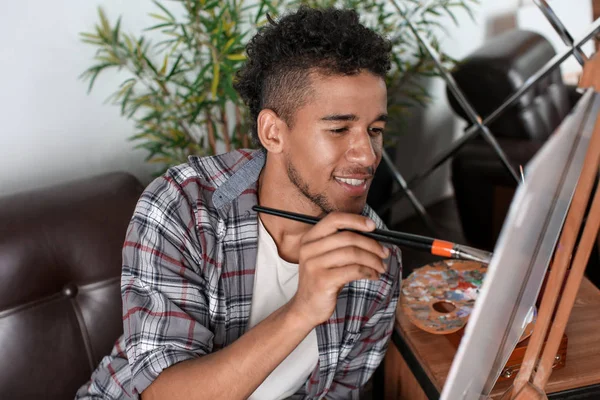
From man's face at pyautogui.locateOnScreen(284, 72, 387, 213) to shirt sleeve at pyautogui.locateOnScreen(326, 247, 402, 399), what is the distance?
0.25 meters

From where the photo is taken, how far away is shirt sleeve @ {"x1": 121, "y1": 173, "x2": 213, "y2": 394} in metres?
1.00

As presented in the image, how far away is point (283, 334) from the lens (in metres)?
0.91

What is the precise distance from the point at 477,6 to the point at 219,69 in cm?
188

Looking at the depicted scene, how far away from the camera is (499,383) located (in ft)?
3.44

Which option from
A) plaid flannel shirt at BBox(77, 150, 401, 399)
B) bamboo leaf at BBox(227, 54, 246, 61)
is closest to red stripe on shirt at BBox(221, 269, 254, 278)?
plaid flannel shirt at BBox(77, 150, 401, 399)

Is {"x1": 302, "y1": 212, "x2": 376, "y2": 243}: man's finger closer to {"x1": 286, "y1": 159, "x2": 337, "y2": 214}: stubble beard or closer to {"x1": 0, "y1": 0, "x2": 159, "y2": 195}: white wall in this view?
{"x1": 286, "y1": 159, "x2": 337, "y2": 214}: stubble beard

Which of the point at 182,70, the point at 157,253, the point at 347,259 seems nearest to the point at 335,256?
the point at 347,259

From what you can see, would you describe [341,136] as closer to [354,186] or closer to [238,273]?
[354,186]

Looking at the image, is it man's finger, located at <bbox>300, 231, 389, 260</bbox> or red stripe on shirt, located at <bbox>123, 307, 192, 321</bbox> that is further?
red stripe on shirt, located at <bbox>123, 307, 192, 321</bbox>

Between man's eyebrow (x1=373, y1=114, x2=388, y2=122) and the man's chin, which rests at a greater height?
man's eyebrow (x1=373, y1=114, x2=388, y2=122)

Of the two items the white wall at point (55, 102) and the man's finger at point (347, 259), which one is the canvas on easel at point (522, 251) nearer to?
the man's finger at point (347, 259)

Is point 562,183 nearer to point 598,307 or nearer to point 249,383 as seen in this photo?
point 249,383

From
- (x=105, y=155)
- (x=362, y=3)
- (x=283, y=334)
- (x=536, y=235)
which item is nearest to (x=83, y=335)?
(x=283, y=334)

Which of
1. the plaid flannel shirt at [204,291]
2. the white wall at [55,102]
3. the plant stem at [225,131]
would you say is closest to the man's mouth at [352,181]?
the plaid flannel shirt at [204,291]
